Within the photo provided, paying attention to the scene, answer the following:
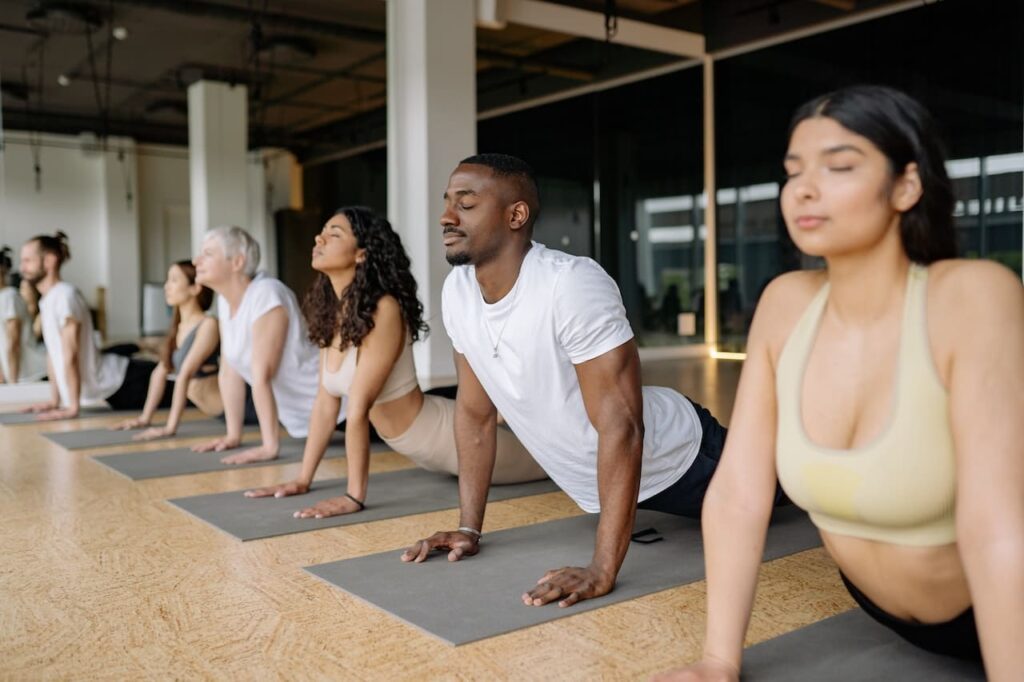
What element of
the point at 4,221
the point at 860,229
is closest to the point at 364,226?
the point at 860,229

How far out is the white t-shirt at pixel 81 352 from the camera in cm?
478

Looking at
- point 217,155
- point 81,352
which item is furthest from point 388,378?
point 217,155

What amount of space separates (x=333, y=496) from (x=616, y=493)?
4.43 ft

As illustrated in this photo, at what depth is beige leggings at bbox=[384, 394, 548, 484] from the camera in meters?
2.96

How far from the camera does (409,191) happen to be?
655 centimetres

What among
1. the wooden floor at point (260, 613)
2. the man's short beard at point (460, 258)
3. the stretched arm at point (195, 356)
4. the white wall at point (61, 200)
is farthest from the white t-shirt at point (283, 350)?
the white wall at point (61, 200)

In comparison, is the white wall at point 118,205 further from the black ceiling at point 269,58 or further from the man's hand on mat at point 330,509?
the man's hand on mat at point 330,509

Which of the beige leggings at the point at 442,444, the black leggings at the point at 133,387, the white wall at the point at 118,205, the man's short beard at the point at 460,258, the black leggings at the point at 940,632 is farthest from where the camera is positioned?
the white wall at the point at 118,205

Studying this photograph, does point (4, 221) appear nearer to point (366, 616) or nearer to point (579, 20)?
point (579, 20)

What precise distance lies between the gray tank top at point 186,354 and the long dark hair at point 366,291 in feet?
5.14

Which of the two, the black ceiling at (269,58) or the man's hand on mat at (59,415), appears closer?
the man's hand on mat at (59,415)

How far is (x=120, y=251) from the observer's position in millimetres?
7469

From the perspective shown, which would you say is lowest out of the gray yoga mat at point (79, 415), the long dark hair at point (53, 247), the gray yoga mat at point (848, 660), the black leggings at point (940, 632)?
the gray yoga mat at point (79, 415)

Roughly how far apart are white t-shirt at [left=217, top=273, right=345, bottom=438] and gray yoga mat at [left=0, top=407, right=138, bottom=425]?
173 centimetres
